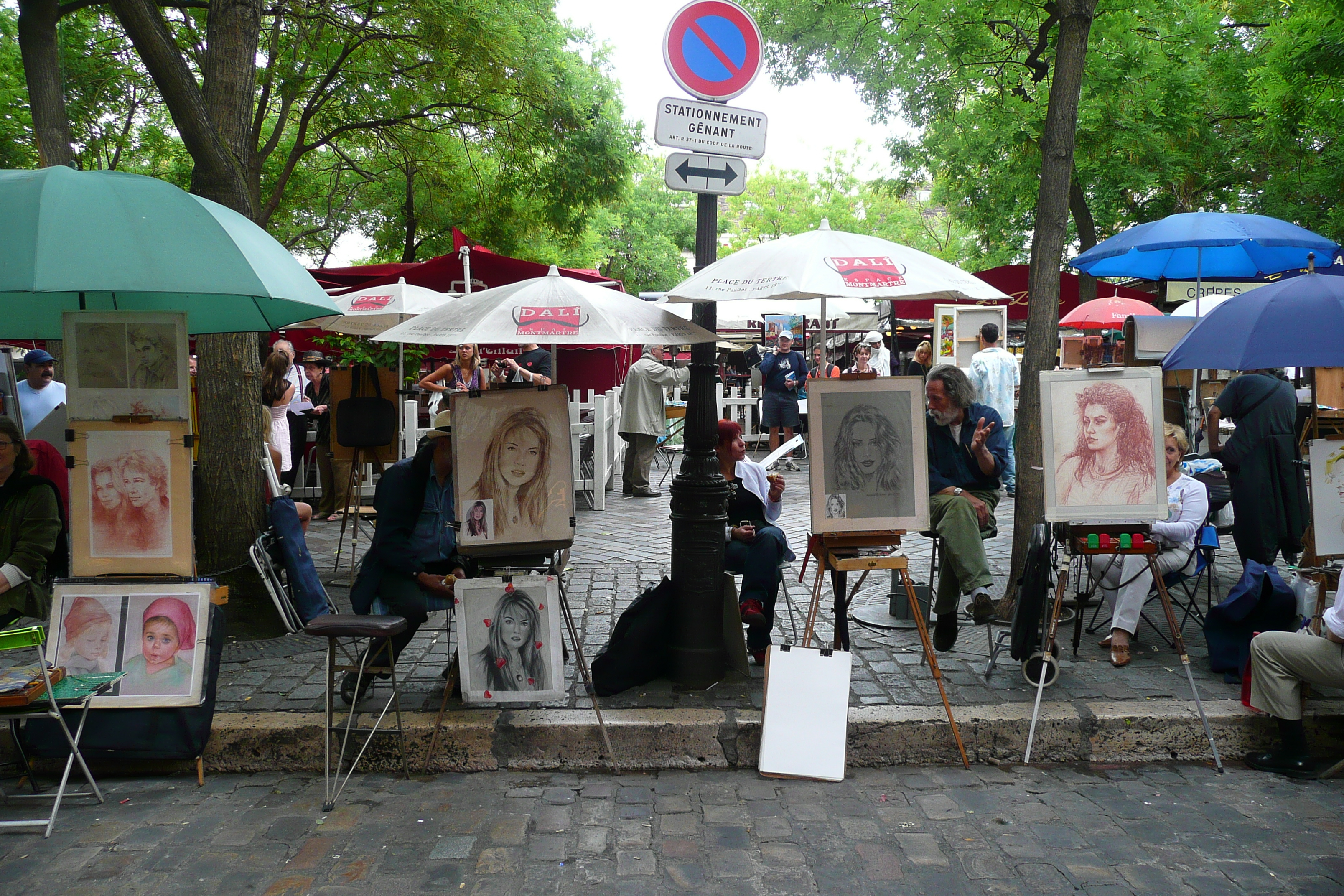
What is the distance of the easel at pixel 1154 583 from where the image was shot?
436 cm

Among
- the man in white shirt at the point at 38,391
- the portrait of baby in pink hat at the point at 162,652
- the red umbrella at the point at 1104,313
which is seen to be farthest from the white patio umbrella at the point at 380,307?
the red umbrella at the point at 1104,313

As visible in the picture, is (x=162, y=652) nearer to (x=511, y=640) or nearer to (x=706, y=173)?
(x=511, y=640)

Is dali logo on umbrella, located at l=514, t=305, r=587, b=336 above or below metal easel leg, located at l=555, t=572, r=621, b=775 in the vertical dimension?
above

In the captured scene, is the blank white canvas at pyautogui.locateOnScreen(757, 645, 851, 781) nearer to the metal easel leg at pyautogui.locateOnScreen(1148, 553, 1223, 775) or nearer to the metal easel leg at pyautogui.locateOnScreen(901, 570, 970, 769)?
the metal easel leg at pyautogui.locateOnScreen(901, 570, 970, 769)

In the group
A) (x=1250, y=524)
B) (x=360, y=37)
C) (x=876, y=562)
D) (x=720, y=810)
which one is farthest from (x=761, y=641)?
(x=360, y=37)

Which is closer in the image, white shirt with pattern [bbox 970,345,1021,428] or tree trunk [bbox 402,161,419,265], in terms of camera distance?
white shirt with pattern [bbox 970,345,1021,428]

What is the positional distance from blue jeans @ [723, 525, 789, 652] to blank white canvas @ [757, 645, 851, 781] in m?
0.86

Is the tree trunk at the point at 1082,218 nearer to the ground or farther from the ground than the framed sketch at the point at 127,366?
farther from the ground

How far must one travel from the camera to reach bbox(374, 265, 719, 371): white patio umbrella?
14.3 ft

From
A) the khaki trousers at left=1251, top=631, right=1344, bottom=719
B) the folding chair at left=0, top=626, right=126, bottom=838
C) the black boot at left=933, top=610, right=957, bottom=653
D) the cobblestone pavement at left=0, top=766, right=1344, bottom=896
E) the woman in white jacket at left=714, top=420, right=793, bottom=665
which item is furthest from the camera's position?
the black boot at left=933, top=610, right=957, bottom=653

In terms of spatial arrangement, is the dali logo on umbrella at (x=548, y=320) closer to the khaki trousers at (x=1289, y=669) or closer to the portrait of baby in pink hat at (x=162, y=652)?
the portrait of baby in pink hat at (x=162, y=652)

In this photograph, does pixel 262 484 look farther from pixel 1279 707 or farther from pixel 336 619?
pixel 1279 707

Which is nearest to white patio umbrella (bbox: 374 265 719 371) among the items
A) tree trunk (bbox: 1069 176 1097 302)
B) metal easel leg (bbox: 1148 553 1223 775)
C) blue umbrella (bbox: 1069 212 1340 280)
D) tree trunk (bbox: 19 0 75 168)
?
metal easel leg (bbox: 1148 553 1223 775)

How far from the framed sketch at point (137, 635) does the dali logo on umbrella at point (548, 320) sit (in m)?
1.81
